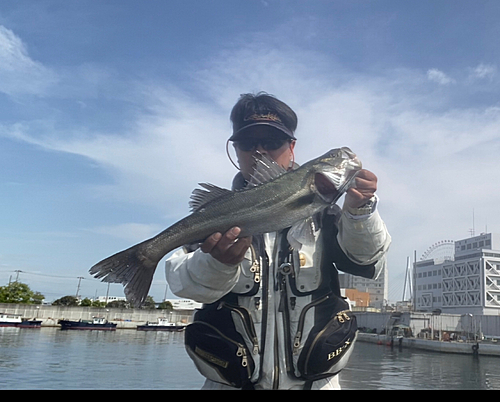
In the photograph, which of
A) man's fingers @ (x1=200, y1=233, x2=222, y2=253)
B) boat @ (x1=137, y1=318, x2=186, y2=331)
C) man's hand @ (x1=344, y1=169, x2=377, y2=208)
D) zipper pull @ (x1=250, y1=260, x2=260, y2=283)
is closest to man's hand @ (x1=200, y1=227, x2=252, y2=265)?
man's fingers @ (x1=200, y1=233, x2=222, y2=253)

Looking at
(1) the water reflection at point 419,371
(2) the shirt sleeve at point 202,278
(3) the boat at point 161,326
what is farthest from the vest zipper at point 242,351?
(3) the boat at point 161,326

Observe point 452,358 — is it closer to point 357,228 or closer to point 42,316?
point 357,228

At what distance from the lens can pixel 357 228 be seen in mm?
3260

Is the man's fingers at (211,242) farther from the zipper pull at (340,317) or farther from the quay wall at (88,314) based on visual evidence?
the quay wall at (88,314)

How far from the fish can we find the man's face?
0.39 metres

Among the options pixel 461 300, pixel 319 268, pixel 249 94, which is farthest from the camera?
pixel 461 300

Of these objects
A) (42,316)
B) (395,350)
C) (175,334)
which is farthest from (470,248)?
(42,316)

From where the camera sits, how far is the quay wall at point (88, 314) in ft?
270

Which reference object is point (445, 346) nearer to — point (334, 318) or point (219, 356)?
point (334, 318)

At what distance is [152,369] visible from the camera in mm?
39250

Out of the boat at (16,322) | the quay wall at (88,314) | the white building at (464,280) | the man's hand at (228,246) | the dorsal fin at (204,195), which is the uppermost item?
the white building at (464,280)

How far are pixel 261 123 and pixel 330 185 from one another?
3.09ft

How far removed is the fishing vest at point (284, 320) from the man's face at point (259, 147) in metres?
0.66

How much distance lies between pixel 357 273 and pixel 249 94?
6.49ft
